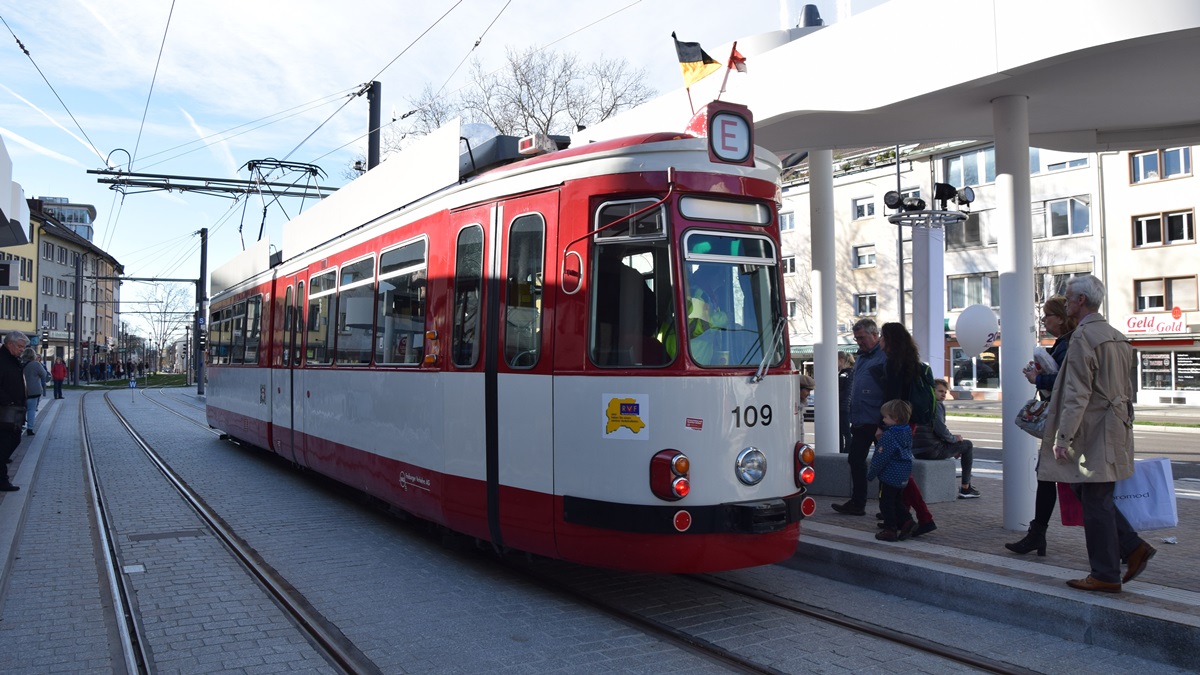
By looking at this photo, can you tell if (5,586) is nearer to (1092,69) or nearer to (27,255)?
(1092,69)

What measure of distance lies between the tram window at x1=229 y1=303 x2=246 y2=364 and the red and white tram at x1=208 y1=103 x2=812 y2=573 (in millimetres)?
8251

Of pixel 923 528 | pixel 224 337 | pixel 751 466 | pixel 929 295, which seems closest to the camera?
pixel 751 466

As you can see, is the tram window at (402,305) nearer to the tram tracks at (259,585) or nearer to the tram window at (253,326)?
the tram tracks at (259,585)

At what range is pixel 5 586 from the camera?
685 cm

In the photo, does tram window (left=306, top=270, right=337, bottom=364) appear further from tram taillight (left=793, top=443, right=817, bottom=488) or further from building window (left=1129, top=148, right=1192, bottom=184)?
building window (left=1129, top=148, right=1192, bottom=184)

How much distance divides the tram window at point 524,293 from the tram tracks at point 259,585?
84.2 inches

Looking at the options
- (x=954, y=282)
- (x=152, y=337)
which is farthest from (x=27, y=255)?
(x=954, y=282)

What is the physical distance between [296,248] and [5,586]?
625 cm

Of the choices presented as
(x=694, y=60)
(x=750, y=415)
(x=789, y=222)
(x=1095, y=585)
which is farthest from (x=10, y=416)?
(x=789, y=222)

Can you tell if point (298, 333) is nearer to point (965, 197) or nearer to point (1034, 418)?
point (1034, 418)

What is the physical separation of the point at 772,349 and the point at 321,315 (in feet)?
20.3

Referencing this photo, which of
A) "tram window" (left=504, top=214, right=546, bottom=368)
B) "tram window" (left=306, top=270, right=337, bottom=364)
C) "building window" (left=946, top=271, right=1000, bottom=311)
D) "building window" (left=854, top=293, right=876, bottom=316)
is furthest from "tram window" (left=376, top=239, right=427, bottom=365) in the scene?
"building window" (left=854, top=293, right=876, bottom=316)

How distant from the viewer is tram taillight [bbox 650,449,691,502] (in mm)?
5703

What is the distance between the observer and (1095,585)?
5.71 m
